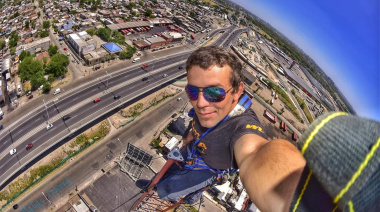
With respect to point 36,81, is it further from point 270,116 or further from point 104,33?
point 270,116

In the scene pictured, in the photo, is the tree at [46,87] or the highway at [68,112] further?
the tree at [46,87]

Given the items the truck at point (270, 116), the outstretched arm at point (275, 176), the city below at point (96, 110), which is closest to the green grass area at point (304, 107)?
the city below at point (96, 110)

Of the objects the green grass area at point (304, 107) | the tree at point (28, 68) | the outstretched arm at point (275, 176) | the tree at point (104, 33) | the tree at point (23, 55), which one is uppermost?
the outstretched arm at point (275, 176)

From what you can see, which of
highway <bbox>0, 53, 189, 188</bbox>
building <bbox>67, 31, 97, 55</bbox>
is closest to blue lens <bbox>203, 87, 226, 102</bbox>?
highway <bbox>0, 53, 189, 188</bbox>

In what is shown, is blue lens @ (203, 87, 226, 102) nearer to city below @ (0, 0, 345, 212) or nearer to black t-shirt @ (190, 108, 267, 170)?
black t-shirt @ (190, 108, 267, 170)

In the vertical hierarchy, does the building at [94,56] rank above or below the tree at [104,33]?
below

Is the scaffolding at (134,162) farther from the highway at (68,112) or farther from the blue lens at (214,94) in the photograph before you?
the blue lens at (214,94)
